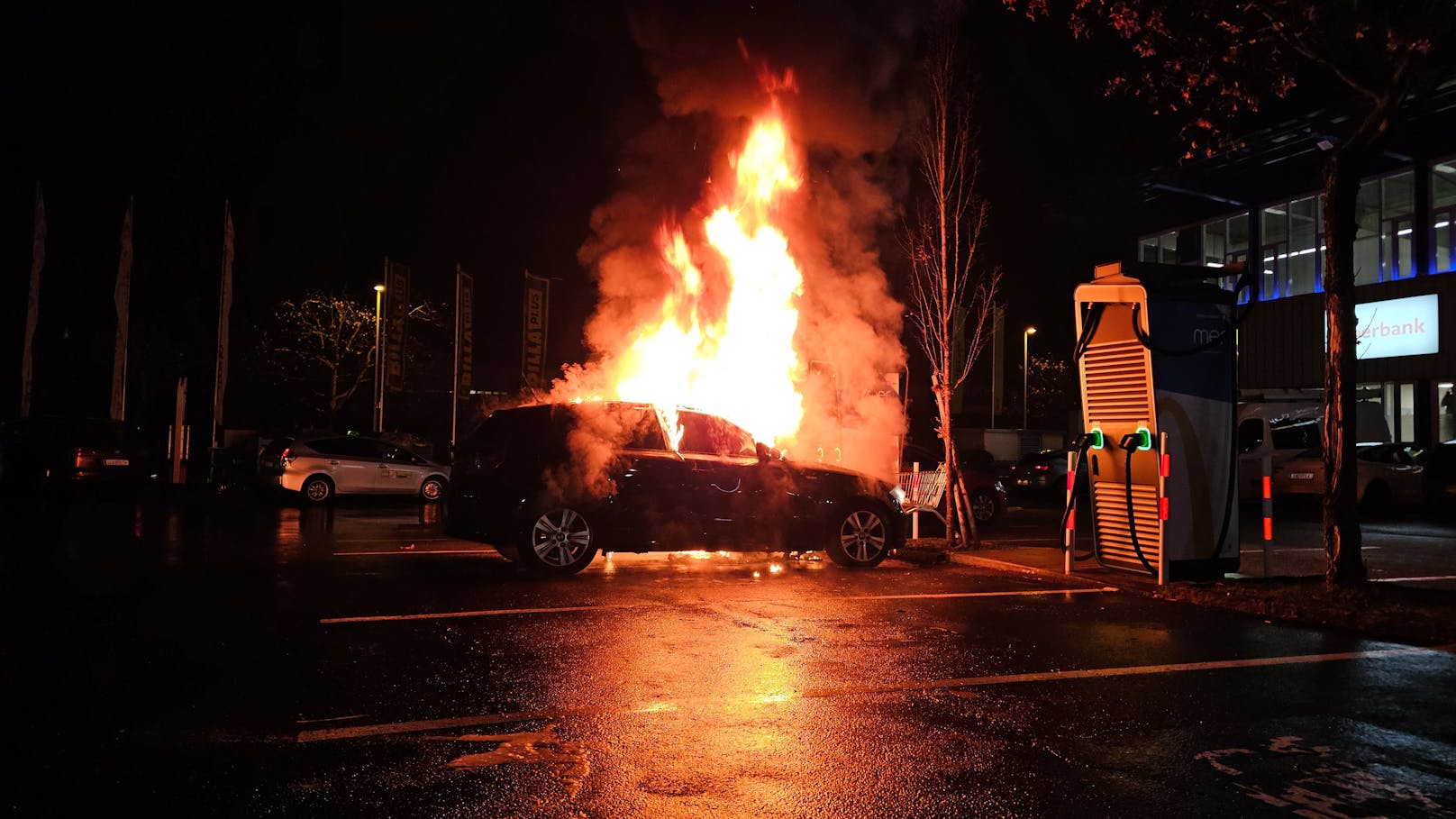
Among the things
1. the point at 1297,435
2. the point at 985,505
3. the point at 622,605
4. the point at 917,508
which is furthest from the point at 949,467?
the point at 1297,435

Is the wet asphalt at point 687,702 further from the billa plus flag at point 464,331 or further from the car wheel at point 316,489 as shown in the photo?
the billa plus flag at point 464,331

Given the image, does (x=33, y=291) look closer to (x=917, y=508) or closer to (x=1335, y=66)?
(x=917, y=508)

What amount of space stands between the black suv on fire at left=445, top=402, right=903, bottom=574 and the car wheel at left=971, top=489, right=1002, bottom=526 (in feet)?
23.7

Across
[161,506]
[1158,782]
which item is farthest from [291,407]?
[1158,782]

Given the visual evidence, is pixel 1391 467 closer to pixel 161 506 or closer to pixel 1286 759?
pixel 1286 759

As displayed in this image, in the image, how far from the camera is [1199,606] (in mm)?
9008

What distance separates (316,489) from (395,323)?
10.4m

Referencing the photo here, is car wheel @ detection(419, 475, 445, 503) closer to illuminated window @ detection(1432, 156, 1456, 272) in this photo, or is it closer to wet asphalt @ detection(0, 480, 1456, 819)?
wet asphalt @ detection(0, 480, 1456, 819)

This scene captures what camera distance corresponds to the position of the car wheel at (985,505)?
18.0m

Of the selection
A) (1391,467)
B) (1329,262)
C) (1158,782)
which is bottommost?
(1158,782)

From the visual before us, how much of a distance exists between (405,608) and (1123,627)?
216 inches

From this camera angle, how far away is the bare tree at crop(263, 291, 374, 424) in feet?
122

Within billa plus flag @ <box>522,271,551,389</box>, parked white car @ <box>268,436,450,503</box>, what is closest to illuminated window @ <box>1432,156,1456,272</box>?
billa plus flag @ <box>522,271,551,389</box>

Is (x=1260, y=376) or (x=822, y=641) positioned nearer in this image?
(x=822, y=641)
